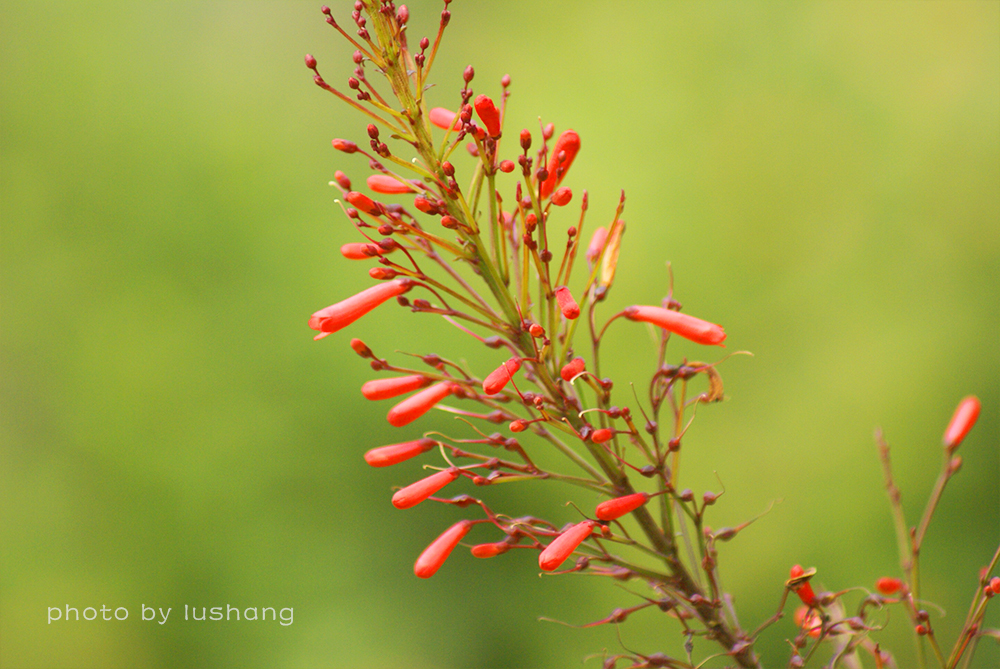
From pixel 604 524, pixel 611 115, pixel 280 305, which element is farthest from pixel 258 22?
pixel 604 524

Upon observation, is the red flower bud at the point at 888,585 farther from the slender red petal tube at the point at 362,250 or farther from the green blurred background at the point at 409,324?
the green blurred background at the point at 409,324

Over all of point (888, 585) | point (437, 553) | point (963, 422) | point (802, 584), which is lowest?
point (888, 585)

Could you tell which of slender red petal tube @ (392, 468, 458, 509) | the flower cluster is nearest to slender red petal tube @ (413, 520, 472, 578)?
the flower cluster

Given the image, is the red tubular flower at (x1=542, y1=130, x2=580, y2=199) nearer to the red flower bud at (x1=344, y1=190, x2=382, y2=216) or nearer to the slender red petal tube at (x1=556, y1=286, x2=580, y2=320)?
the slender red petal tube at (x1=556, y1=286, x2=580, y2=320)

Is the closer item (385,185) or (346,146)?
(346,146)

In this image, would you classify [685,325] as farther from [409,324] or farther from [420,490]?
[409,324]

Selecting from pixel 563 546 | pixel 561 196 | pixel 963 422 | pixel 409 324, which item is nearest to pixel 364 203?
pixel 561 196

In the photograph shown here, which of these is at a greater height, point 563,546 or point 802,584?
point 563,546
